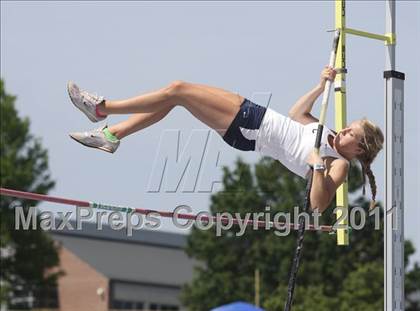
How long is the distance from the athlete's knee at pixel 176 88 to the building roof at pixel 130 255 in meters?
38.6

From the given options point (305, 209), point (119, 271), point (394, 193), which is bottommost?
point (305, 209)

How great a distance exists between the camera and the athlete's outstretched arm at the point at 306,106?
667 cm

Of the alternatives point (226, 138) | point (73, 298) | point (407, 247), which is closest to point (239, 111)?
point (226, 138)

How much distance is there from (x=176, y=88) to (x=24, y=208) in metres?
21.7

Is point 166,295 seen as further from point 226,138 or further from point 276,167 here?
point 226,138

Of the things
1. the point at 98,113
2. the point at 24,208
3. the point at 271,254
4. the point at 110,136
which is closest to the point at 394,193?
the point at 110,136

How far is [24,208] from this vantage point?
27547 millimetres

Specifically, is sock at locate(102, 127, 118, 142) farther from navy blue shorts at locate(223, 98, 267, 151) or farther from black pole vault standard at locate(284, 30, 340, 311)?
black pole vault standard at locate(284, 30, 340, 311)

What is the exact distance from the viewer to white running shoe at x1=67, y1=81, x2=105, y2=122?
6383 millimetres

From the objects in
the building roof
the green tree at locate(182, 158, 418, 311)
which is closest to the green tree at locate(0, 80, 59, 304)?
the green tree at locate(182, 158, 418, 311)

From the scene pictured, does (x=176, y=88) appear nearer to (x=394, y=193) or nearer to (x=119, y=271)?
(x=394, y=193)

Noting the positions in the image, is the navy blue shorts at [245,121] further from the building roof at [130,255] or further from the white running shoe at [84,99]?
the building roof at [130,255]

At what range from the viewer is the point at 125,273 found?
149 ft

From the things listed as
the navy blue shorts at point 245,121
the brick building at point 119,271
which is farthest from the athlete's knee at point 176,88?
the brick building at point 119,271
